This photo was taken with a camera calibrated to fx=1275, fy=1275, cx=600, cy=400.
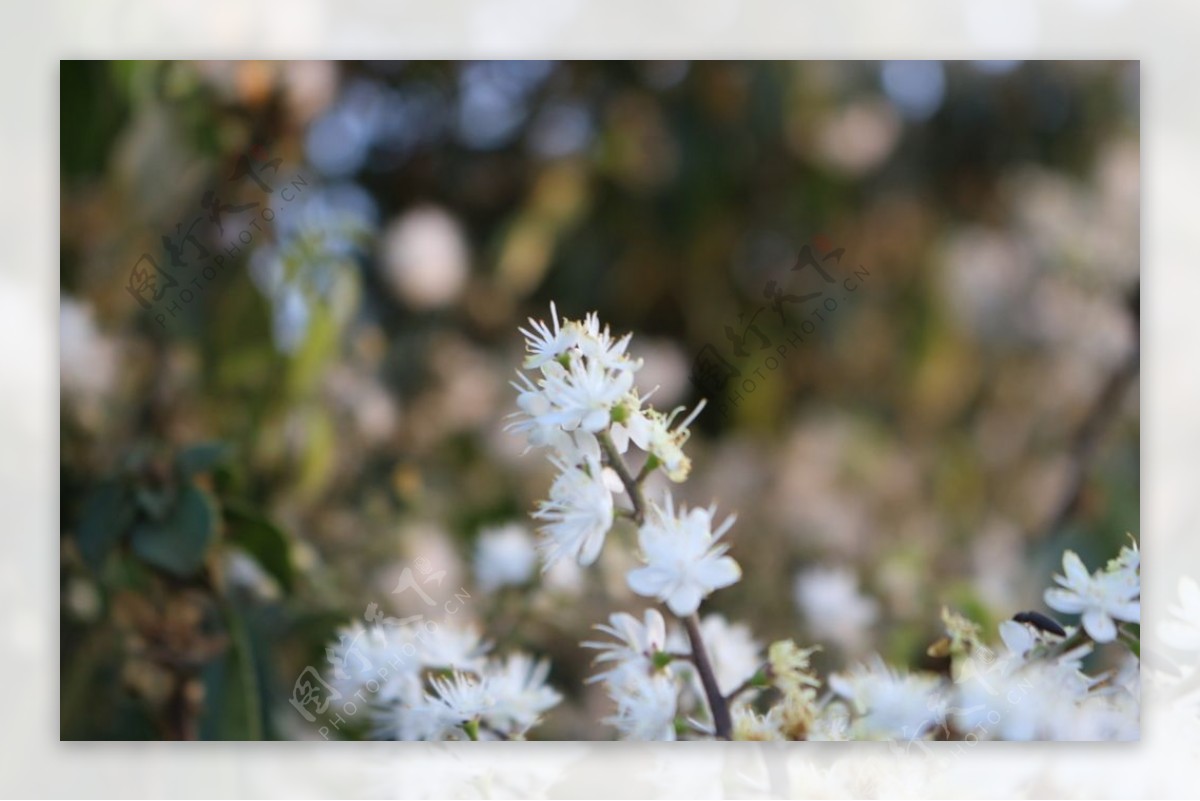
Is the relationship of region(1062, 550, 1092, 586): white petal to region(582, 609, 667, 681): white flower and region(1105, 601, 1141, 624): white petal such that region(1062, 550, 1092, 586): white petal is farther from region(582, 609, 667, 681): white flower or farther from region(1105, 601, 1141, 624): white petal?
region(582, 609, 667, 681): white flower

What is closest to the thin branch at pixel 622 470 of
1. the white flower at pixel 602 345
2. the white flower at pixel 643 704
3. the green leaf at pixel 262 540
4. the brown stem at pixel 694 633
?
the brown stem at pixel 694 633

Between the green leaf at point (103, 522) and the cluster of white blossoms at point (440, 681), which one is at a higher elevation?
the green leaf at point (103, 522)

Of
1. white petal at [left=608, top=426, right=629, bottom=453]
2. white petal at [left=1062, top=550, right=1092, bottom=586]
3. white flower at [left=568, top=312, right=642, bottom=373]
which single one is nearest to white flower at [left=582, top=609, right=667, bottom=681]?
white petal at [left=608, top=426, right=629, bottom=453]

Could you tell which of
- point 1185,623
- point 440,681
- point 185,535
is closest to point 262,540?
point 185,535

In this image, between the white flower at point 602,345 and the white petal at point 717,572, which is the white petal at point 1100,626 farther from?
the white flower at point 602,345

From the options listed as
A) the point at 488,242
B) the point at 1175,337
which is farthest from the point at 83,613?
the point at 1175,337

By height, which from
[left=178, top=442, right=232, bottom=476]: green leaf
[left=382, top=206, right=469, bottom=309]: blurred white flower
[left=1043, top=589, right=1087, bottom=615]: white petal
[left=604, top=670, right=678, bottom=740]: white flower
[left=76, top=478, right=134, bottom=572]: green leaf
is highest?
[left=382, top=206, right=469, bottom=309]: blurred white flower

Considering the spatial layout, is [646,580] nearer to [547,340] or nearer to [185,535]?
[547,340]
